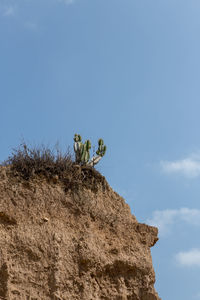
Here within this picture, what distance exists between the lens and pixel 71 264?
773 cm

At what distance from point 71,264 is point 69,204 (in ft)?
Answer: 3.62

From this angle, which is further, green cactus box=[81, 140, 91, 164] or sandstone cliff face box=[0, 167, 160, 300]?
green cactus box=[81, 140, 91, 164]

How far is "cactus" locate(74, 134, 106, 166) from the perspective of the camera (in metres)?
9.39

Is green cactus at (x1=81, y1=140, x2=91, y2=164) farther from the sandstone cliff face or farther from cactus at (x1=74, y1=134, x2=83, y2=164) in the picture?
the sandstone cliff face

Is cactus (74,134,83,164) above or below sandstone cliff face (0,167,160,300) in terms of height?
above

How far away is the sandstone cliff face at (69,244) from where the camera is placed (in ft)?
24.1

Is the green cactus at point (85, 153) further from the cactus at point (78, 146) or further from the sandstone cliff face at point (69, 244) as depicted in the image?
the sandstone cliff face at point (69, 244)

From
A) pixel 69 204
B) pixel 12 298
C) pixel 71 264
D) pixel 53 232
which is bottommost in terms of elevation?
pixel 12 298

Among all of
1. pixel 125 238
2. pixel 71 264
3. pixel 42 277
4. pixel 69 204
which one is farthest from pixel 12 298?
pixel 125 238

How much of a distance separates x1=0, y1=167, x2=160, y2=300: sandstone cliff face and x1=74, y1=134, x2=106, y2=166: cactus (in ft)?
1.12

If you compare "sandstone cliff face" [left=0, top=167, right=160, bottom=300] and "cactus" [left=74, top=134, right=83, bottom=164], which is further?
"cactus" [left=74, top=134, right=83, bottom=164]

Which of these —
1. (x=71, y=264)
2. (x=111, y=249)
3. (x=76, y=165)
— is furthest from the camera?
(x=76, y=165)

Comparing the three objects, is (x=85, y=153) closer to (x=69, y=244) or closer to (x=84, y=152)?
(x=84, y=152)

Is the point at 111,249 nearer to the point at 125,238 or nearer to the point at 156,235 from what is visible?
the point at 125,238
